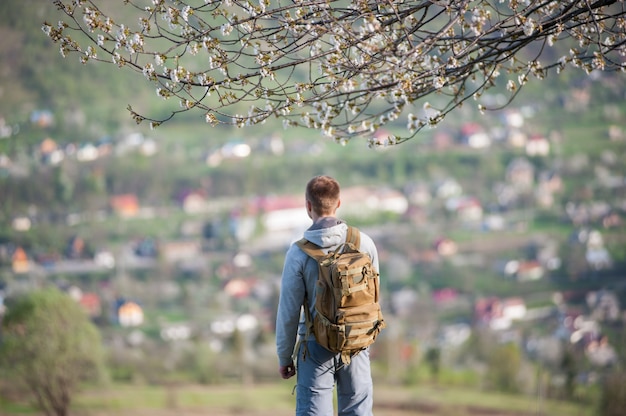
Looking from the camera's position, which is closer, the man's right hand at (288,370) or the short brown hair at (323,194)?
the short brown hair at (323,194)

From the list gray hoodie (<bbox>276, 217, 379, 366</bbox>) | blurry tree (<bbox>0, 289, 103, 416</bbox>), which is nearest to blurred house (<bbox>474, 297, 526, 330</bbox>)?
blurry tree (<bbox>0, 289, 103, 416</bbox>)

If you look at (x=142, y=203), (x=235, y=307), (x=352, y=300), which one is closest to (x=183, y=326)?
(x=235, y=307)

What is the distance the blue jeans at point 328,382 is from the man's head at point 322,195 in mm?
555

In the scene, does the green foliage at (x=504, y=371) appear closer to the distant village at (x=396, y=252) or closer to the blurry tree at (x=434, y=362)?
the blurry tree at (x=434, y=362)

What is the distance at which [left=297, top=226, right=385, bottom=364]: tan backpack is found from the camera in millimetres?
3117

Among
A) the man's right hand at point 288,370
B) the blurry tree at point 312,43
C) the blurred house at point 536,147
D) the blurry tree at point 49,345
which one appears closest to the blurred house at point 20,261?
the blurry tree at point 49,345

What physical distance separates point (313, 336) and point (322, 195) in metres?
0.59

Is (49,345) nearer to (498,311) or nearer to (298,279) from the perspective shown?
(298,279)

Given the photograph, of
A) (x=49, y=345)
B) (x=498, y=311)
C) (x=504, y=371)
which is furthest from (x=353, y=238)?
(x=498, y=311)

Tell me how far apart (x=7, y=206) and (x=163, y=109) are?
8.65 m

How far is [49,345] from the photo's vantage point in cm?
970

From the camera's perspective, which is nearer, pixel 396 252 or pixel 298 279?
pixel 298 279

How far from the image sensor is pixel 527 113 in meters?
42.9

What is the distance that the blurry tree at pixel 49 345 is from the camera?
9.72 meters
